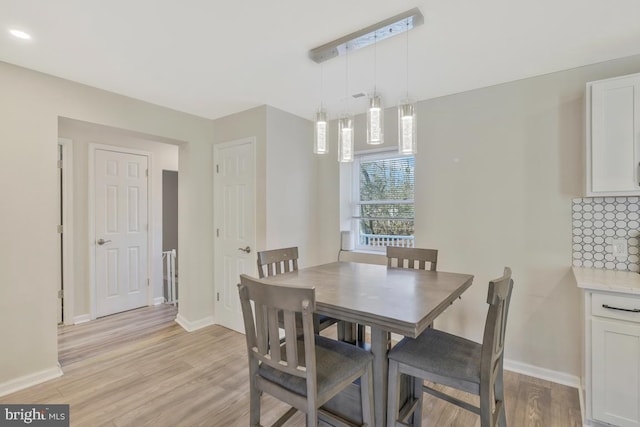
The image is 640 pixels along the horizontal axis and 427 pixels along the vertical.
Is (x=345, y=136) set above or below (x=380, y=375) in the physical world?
above

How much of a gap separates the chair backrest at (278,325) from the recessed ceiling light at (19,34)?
7.05ft

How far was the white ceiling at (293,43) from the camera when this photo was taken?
1.69 metres

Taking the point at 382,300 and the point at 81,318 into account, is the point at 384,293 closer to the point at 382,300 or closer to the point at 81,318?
the point at 382,300

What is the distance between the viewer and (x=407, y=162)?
3.35 metres

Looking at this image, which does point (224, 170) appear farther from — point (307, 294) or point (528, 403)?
point (528, 403)

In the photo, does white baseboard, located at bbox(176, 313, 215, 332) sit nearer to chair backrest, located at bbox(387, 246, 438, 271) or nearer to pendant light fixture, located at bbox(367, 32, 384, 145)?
chair backrest, located at bbox(387, 246, 438, 271)

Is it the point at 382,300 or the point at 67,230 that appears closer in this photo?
the point at 382,300

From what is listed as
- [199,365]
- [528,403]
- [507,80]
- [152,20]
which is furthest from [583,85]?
[199,365]

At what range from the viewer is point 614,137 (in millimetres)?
2016

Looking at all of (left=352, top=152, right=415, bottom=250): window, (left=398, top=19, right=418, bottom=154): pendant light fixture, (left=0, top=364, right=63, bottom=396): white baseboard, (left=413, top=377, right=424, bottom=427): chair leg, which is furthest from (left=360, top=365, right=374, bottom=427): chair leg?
(left=0, top=364, right=63, bottom=396): white baseboard

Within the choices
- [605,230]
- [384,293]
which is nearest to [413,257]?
[384,293]

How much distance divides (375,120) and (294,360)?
4.68ft

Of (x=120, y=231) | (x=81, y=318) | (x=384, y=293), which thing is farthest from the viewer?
(x=120, y=231)

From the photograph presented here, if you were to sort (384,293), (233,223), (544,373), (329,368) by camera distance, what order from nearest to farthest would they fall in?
(329,368) → (384,293) → (544,373) → (233,223)
